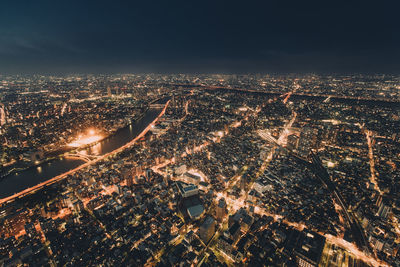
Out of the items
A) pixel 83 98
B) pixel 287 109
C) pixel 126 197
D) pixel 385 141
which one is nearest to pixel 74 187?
pixel 126 197

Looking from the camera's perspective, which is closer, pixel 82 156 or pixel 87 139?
pixel 82 156

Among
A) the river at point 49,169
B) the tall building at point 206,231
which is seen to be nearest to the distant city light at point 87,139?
the river at point 49,169

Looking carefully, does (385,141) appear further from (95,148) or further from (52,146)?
(52,146)

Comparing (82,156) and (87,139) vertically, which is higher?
(87,139)

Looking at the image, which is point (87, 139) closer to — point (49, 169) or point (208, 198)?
point (49, 169)

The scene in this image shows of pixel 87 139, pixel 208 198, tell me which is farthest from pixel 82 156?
pixel 208 198

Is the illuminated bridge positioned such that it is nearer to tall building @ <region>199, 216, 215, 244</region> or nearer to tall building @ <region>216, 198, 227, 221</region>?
tall building @ <region>216, 198, 227, 221</region>

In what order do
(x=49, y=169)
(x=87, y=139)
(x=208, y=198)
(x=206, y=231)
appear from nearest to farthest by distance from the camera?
(x=206, y=231), (x=208, y=198), (x=49, y=169), (x=87, y=139)

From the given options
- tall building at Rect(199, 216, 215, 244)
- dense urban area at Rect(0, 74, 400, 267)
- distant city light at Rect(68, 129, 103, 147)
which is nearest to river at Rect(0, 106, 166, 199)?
dense urban area at Rect(0, 74, 400, 267)
